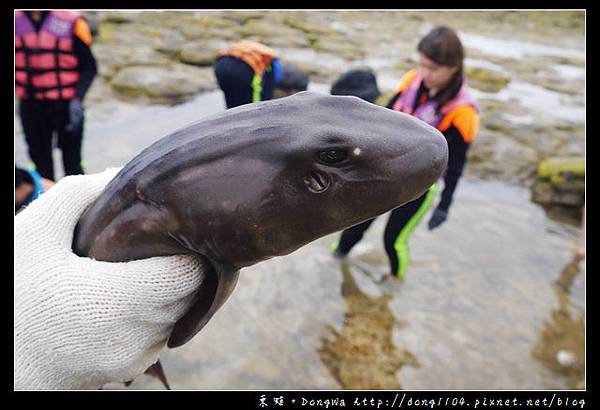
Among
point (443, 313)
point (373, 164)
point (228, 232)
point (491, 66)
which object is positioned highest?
point (373, 164)

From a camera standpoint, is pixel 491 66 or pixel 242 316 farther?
pixel 491 66

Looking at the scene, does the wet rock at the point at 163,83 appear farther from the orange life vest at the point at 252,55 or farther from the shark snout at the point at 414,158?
the shark snout at the point at 414,158

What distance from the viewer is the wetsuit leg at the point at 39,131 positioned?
220 inches

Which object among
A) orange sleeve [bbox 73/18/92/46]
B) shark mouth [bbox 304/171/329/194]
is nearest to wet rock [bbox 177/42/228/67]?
orange sleeve [bbox 73/18/92/46]

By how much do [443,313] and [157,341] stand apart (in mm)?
3804

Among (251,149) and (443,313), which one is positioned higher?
(251,149)

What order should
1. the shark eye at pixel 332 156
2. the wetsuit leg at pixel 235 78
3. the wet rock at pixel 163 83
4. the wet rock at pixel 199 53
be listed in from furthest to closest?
the wet rock at pixel 199 53 → the wet rock at pixel 163 83 → the wetsuit leg at pixel 235 78 → the shark eye at pixel 332 156


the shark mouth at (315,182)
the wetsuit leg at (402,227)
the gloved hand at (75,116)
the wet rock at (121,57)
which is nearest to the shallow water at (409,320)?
the wetsuit leg at (402,227)

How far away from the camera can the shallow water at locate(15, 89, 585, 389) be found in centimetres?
425

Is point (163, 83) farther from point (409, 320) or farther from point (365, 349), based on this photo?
point (365, 349)

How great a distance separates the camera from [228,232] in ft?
5.43

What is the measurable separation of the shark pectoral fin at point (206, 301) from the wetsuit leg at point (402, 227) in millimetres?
3233
